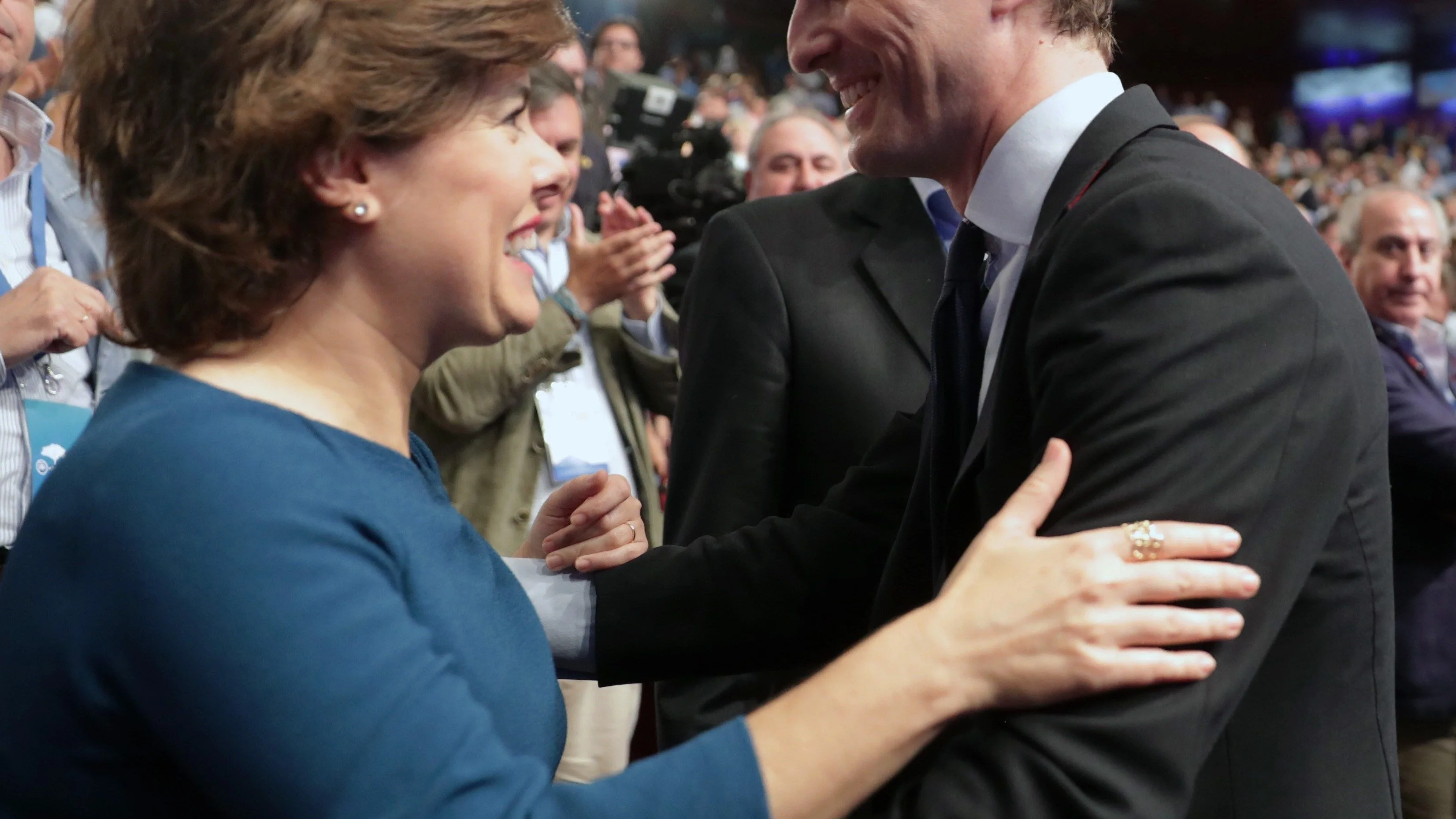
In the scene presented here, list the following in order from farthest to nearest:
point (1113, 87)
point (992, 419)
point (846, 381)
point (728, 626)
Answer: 1. point (846, 381)
2. point (728, 626)
3. point (1113, 87)
4. point (992, 419)

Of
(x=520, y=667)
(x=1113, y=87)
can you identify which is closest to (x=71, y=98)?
(x=520, y=667)

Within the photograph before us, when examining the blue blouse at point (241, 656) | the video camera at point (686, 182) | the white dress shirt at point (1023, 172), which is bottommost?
the video camera at point (686, 182)

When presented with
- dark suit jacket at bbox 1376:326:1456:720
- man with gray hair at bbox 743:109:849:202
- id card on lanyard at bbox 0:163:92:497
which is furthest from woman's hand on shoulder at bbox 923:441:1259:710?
man with gray hair at bbox 743:109:849:202

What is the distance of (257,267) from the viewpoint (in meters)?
1.10

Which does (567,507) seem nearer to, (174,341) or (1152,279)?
(174,341)

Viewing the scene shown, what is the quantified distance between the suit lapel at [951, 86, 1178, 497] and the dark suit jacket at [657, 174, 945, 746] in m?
0.87

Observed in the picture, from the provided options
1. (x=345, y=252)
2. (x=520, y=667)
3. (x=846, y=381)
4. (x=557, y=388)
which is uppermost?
(x=345, y=252)

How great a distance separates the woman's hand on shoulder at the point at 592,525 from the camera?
161cm

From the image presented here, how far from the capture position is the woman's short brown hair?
1074 millimetres

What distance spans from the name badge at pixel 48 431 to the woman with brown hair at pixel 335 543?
1070 mm

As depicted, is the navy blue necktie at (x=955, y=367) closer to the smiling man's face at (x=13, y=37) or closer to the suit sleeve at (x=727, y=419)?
the suit sleeve at (x=727, y=419)

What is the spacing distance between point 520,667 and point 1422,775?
8.21 feet

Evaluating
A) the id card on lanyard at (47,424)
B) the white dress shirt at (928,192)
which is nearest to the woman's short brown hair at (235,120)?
the id card on lanyard at (47,424)

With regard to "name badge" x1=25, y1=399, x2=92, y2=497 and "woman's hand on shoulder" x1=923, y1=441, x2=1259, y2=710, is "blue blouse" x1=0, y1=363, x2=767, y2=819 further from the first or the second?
"name badge" x1=25, y1=399, x2=92, y2=497
